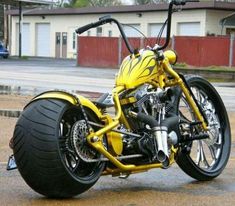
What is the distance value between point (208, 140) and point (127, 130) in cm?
128

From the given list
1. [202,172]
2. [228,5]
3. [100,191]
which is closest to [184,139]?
[202,172]

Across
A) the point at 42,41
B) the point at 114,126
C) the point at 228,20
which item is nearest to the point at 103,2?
the point at 42,41

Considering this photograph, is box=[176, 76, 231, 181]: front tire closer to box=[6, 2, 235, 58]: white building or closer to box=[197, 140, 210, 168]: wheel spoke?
box=[197, 140, 210, 168]: wheel spoke

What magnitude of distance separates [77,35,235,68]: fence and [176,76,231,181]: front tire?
83.7 feet

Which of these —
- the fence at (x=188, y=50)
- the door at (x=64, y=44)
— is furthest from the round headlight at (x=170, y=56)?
the door at (x=64, y=44)

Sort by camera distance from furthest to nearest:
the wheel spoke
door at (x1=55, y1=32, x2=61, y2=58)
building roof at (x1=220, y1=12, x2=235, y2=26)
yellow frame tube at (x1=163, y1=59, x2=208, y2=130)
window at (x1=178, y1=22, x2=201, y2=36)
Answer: door at (x1=55, y1=32, x2=61, y2=58) → window at (x1=178, y1=22, x2=201, y2=36) → building roof at (x1=220, y1=12, x2=235, y2=26) → the wheel spoke → yellow frame tube at (x1=163, y1=59, x2=208, y2=130)

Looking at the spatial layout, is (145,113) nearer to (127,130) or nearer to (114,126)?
(127,130)

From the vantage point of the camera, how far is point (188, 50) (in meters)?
36.8

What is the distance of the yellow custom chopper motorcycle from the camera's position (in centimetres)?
521

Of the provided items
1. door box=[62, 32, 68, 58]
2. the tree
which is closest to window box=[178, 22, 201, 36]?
door box=[62, 32, 68, 58]

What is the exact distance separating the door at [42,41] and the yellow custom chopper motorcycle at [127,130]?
5628 cm

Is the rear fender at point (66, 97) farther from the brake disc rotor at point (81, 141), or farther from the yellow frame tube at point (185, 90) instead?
the yellow frame tube at point (185, 90)

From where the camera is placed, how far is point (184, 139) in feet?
20.5

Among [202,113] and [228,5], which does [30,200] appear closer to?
[202,113]
